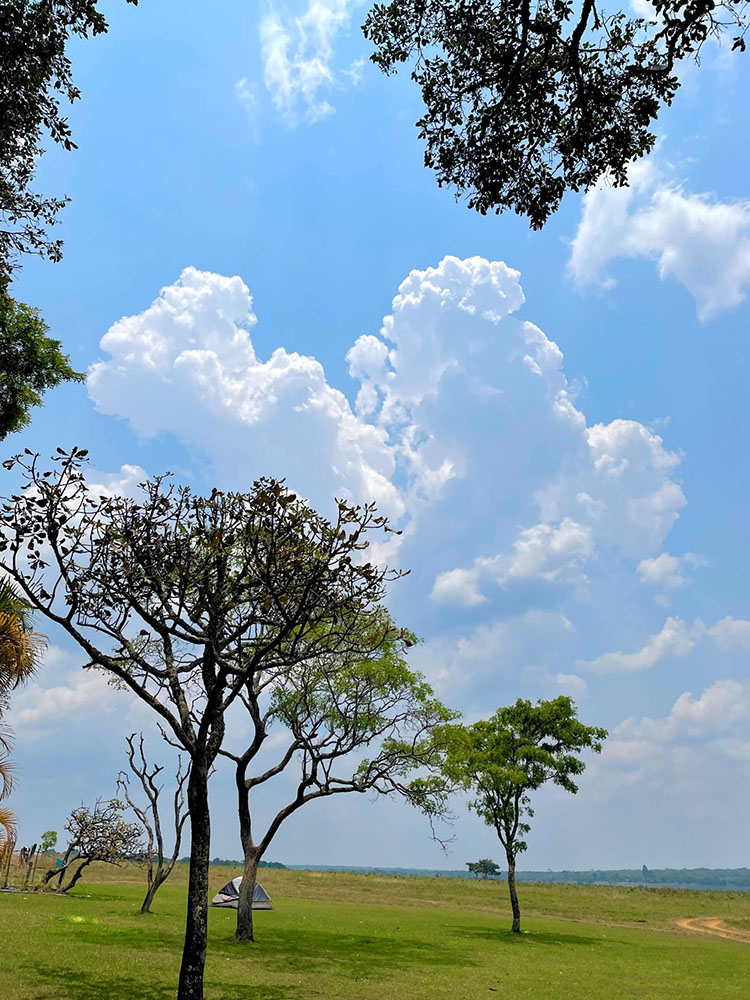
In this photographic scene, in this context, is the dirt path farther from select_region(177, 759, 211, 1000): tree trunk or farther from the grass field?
select_region(177, 759, 211, 1000): tree trunk

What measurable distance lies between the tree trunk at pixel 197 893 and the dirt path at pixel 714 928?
40.1 m

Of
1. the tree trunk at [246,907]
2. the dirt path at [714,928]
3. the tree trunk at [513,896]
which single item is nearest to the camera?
the tree trunk at [246,907]

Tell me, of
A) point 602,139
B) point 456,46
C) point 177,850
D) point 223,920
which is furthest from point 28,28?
point 223,920

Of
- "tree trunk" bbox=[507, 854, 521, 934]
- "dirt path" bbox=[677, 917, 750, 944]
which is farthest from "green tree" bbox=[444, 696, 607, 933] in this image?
"dirt path" bbox=[677, 917, 750, 944]

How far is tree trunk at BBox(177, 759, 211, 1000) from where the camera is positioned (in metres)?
14.2

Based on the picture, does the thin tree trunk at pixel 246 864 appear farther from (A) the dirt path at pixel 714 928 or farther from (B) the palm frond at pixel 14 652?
(A) the dirt path at pixel 714 928

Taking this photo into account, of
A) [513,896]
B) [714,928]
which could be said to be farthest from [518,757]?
[714,928]

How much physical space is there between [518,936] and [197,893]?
86.5ft

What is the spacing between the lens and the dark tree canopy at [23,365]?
2394 centimetres

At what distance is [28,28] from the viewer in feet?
37.7

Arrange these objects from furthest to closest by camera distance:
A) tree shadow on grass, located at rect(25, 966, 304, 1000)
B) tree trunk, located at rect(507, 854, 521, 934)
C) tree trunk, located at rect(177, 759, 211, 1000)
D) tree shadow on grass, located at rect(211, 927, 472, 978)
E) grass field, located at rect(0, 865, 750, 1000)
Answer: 1. tree trunk, located at rect(507, 854, 521, 934)
2. tree shadow on grass, located at rect(211, 927, 472, 978)
3. grass field, located at rect(0, 865, 750, 1000)
4. tree shadow on grass, located at rect(25, 966, 304, 1000)
5. tree trunk, located at rect(177, 759, 211, 1000)

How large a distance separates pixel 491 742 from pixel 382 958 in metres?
16.2

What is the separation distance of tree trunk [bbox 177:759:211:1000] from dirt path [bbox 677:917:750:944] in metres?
40.1

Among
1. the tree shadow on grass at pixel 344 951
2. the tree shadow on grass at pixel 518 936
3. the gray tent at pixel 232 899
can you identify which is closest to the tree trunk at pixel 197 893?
the tree shadow on grass at pixel 344 951
